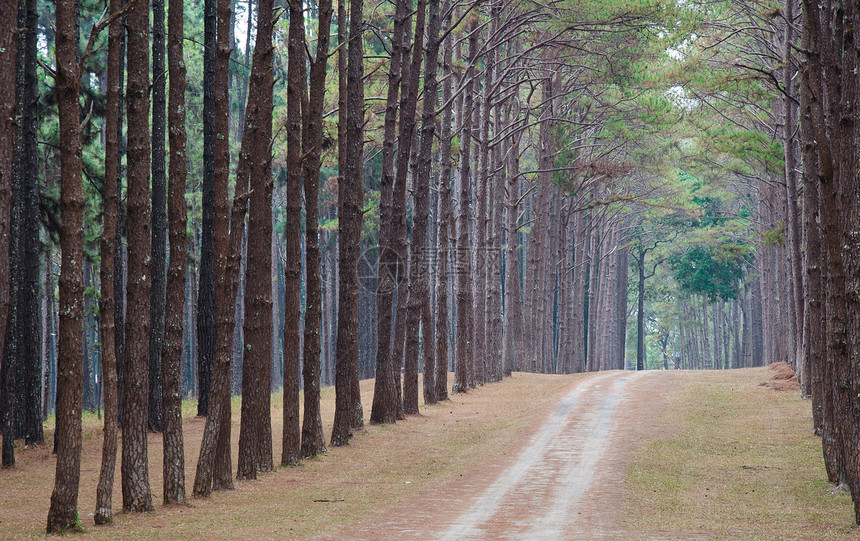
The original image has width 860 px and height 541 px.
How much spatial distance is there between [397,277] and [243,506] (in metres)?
9.92

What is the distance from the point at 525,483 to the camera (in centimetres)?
A: 1198

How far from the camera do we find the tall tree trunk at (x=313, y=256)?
1429 cm

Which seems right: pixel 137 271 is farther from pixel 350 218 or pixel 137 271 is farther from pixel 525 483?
pixel 350 218

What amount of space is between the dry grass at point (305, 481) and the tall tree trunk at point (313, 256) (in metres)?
0.61

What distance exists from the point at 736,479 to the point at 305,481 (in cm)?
655

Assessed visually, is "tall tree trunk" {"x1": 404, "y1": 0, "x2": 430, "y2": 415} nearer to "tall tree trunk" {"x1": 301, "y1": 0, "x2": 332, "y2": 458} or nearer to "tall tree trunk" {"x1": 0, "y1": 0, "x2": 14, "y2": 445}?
"tall tree trunk" {"x1": 301, "y1": 0, "x2": 332, "y2": 458}

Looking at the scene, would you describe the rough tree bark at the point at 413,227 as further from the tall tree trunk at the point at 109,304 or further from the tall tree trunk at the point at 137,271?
the tall tree trunk at the point at 137,271

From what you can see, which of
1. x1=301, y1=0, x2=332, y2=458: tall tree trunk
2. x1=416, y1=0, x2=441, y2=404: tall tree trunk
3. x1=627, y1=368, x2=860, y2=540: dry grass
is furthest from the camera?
x1=416, y1=0, x2=441, y2=404: tall tree trunk

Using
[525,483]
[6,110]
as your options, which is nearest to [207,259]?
[525,483]

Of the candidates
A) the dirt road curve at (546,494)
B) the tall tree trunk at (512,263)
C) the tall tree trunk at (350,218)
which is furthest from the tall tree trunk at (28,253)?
the tall tree trunk at (512,263)

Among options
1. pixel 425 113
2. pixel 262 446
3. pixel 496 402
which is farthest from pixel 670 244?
pixel 262 446

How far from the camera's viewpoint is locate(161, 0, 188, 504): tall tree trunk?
33.1 feet

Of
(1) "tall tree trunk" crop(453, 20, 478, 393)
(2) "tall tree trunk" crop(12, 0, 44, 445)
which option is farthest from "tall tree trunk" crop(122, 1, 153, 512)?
(1) "tall tree trunk" crop(453, 20, 478, 393)

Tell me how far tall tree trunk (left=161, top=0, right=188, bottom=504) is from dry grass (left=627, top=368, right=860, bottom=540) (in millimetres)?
A: 5556
